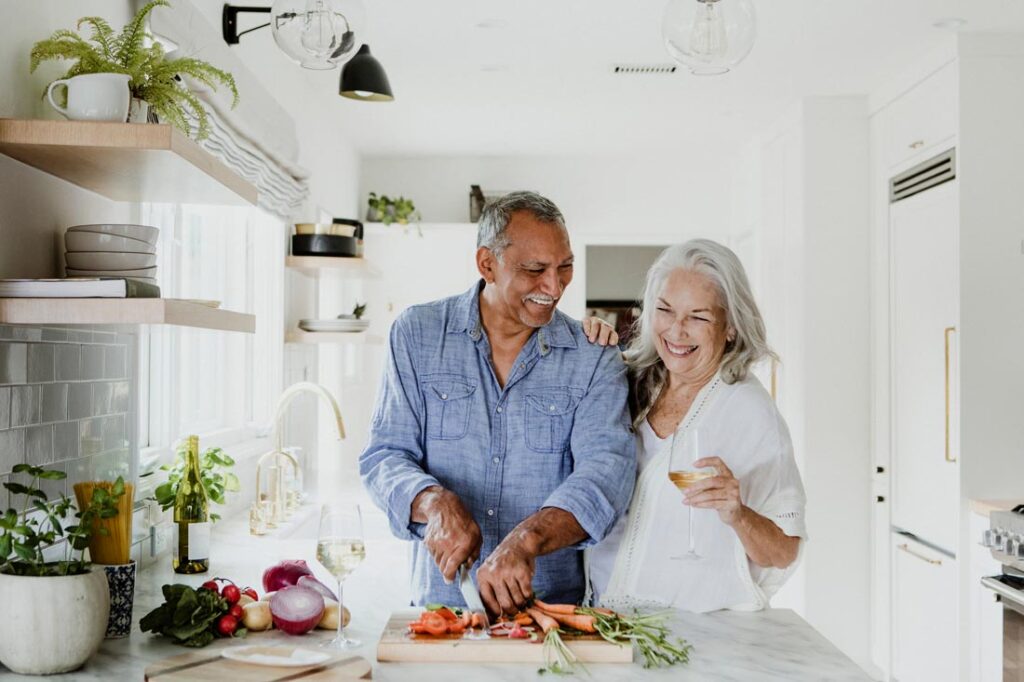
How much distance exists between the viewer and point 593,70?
4.56m

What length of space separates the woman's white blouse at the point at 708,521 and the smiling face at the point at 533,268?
335 mm

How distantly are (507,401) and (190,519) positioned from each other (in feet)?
2.79

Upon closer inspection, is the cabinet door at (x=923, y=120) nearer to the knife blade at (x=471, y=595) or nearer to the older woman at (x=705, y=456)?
the older woman at (x=705, y=456)

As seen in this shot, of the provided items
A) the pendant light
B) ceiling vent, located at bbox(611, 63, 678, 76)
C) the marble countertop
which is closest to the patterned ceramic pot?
the marble countertop

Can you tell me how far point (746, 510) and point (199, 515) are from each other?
50.0 inches

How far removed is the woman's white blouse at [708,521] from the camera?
6.50 feet

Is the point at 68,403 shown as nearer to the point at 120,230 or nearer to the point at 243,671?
the point at 120,230

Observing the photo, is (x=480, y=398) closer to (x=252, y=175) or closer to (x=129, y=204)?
(x=129, y=204)

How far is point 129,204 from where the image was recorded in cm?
241

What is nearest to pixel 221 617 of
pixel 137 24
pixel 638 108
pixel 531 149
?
pixel 137 24

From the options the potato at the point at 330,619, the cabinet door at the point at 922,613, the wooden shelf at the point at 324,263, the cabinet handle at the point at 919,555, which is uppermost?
the wooden shelf at the point at 324,263

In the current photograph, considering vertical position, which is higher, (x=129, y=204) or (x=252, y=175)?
(x=252, y=175)

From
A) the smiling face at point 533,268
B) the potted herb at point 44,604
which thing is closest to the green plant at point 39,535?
the potted herb at point 44,604

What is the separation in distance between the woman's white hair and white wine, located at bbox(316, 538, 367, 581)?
30.9 inches
